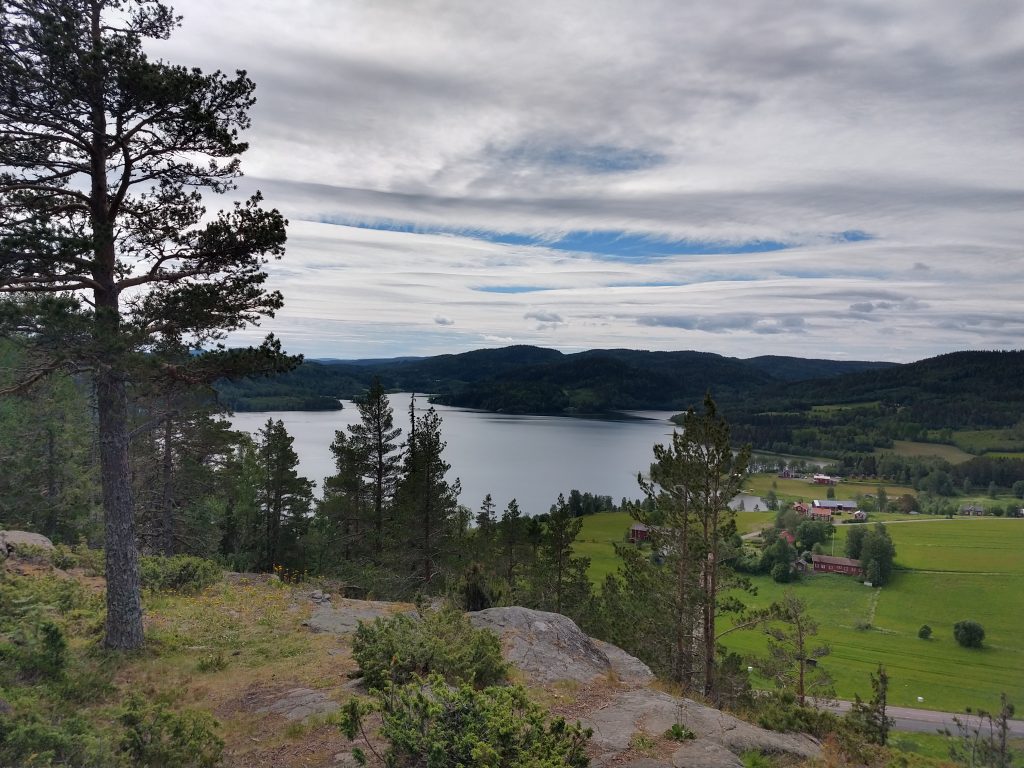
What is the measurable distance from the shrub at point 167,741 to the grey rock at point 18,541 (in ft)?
31.9

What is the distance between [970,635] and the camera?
53656 mm

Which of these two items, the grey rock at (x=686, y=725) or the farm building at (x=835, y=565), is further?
the farm building at (x=835, y=565)

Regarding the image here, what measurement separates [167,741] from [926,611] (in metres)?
78.0

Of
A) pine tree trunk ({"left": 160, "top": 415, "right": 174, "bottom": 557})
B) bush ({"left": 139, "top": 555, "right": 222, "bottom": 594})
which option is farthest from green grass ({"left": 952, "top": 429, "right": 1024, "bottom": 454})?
bush ({"left": 139, "top": 555, "right": 222, "bottom": 594})

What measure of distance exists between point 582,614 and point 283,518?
553 inches

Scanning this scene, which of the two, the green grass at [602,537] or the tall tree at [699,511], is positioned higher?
the tall tree at [699,511]

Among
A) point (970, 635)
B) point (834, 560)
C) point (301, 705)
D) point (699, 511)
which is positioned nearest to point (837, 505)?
point (834, 560)

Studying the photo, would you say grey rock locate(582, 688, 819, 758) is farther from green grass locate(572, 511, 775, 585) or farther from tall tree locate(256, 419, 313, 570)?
green grass locate(572, 511, 775, 585)

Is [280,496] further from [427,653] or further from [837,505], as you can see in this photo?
[837,505]

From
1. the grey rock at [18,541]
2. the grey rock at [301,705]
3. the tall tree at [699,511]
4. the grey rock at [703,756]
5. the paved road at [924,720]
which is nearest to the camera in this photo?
the grey rock at [703,756]

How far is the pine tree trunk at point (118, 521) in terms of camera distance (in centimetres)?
810

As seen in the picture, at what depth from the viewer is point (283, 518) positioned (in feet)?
84.1

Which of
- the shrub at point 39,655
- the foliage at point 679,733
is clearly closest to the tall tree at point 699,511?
the foliage at point 679,733

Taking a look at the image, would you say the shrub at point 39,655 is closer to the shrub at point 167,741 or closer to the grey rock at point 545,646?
the shrub at point 167,741
